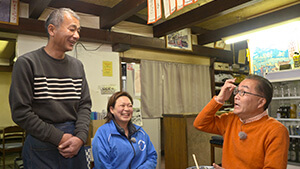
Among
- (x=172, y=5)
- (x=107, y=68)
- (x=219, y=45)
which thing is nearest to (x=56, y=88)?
(x=172, y=5)

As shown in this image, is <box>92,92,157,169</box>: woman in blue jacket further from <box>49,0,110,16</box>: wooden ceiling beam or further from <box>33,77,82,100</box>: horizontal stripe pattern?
<box>49,0,110,16</box>: wooden ceiling beam

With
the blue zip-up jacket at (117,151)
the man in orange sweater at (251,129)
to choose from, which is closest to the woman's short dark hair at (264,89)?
the man in orange sweater at (251,129)

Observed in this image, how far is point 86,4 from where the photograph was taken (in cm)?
455

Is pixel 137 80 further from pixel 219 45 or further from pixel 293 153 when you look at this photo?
pixel 293 153

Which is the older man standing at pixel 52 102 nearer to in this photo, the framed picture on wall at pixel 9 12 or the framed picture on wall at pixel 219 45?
the framed picture on wall at pixel 9 12

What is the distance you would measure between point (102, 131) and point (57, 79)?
2.73 ft

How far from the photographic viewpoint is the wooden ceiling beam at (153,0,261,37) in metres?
3.67

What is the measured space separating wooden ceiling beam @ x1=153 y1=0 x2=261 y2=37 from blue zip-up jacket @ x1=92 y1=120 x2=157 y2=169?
8.79 ft

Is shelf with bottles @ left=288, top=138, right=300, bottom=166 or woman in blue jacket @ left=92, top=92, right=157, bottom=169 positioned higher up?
woman in blue jacket @ left=92, top=92, right=157, bottom=169

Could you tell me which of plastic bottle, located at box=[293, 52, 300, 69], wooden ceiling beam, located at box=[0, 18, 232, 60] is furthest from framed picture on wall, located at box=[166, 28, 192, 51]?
plastic bottle, located at box=[293, 52, 300, 69]

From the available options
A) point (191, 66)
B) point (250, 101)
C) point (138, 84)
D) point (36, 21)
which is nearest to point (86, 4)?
point (36, 21)

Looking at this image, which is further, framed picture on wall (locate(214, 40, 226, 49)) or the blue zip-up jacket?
framed picture on wall (locate(214, 40, 226, 49))

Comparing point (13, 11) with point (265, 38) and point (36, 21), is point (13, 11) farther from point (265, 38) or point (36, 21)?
point (265, 38)

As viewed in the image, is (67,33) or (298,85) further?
(298,85)
